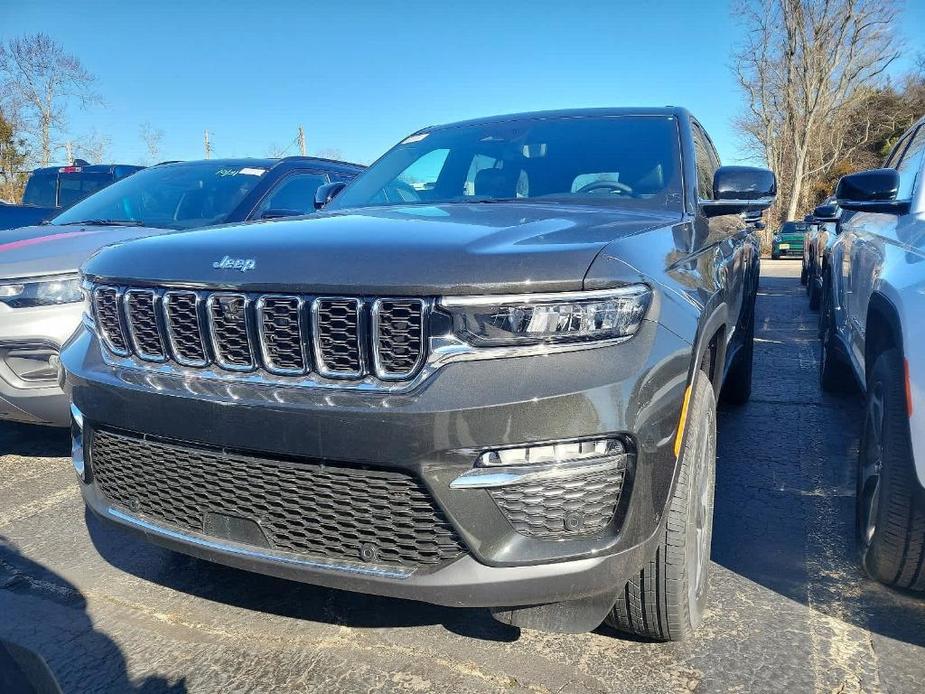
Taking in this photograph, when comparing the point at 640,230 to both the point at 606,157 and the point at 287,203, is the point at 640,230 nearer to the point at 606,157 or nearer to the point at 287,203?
the point at 606,157

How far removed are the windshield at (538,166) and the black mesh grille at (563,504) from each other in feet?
4.52

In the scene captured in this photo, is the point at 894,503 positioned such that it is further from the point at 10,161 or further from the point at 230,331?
the point at 10,161

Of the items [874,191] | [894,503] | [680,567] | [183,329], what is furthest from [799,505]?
[183,329]

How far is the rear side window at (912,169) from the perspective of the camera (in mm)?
3047

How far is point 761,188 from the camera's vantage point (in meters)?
2.94

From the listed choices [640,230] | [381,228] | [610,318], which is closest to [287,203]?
[381,228]

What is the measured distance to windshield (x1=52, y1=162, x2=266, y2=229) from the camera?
15.8 ft

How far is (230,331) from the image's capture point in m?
1.96

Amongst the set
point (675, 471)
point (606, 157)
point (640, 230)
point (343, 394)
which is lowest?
point (675, 471)

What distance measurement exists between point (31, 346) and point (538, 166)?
99.7 inches

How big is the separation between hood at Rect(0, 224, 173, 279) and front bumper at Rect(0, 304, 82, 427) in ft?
0.68

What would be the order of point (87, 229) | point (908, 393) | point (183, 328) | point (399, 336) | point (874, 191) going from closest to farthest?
1. point (399, 336)
2. point (183, 328)
3. point (908, 393)
4. point (874, 191)
5. point (87, 229)

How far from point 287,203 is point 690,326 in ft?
12.1

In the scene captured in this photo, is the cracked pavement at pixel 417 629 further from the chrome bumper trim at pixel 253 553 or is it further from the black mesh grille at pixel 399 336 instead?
the black mesh grille at pixel 399 336
